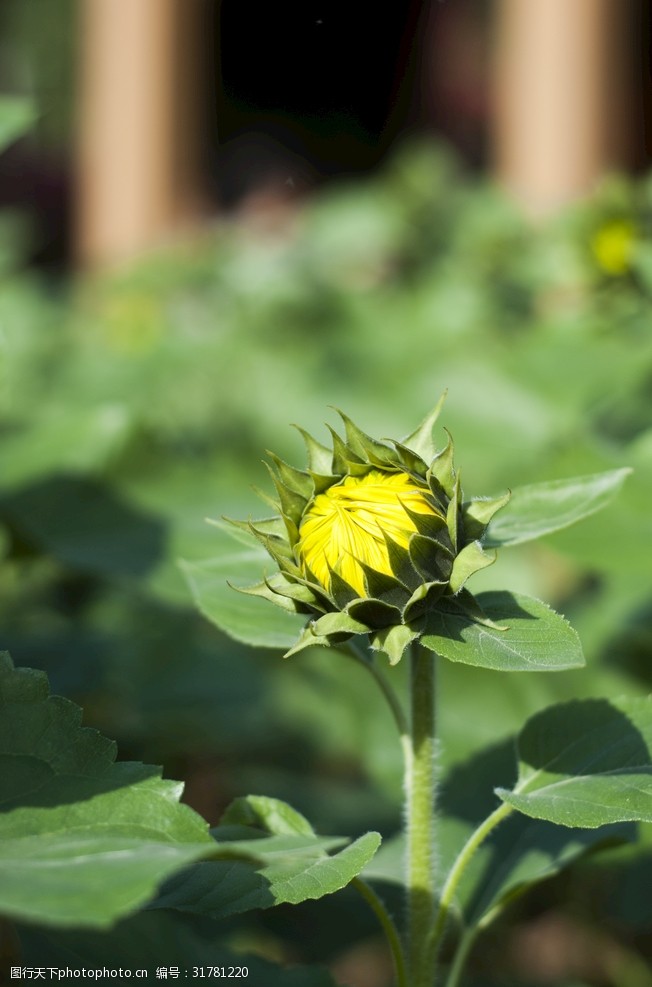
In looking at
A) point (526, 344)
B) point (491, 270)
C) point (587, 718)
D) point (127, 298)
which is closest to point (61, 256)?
point (127, 298)

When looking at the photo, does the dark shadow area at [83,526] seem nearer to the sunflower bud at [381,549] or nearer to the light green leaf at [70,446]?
the light green leaf at [70,446]

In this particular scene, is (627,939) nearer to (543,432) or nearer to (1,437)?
(543,432)

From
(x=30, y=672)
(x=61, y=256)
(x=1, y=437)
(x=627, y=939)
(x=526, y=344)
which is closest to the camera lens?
(x=30, y=672)

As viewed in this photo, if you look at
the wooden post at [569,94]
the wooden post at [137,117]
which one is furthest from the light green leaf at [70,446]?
the wooden post at [137,117]

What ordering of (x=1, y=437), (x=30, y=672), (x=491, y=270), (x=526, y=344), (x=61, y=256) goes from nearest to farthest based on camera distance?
(x=30, y=672)
(x=1, y=437)
(x=526, y=344)
(x=491, y=270)
(x=61, y=256)

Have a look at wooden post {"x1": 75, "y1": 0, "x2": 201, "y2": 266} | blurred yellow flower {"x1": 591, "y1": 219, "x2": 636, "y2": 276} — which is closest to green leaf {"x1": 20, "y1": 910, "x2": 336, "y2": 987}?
blurred yellow flower {"x1": 591, "y1": 219, "x2": 636, "y2": 276}

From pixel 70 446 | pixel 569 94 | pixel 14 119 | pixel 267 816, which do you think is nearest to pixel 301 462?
pixel 70 446

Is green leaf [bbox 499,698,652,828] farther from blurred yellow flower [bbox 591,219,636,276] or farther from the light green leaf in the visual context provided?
blurred yellow flower [bbox 591,219,636,276]
